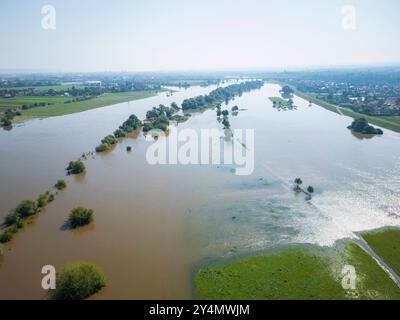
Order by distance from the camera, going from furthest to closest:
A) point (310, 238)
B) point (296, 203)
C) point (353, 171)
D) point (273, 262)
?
A: point (353, 171)
point (296, 203)
point (310, 238)
point (273, 262)

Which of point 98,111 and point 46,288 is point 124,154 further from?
point 98,111

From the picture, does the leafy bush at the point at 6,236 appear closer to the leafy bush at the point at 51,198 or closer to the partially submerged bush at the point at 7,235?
the partially submerged bush at the point at 7,235

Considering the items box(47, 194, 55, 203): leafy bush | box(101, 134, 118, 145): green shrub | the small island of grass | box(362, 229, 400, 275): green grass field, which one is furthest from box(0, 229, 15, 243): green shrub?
the small island of grass

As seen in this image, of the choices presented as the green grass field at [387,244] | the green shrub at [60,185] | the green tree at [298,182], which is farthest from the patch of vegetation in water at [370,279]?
the green shrub at [60,185]

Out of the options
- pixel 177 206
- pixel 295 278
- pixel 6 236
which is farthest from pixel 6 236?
pixel 295 278

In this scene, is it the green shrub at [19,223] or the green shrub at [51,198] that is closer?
the green shrub at [19,223]

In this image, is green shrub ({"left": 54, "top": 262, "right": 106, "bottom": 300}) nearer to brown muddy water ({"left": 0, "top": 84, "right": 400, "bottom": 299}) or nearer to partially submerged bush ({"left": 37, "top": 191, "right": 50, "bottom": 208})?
brown muddy water ({"left": 0, "top": 84, "right": 400, "bottom": 299})
